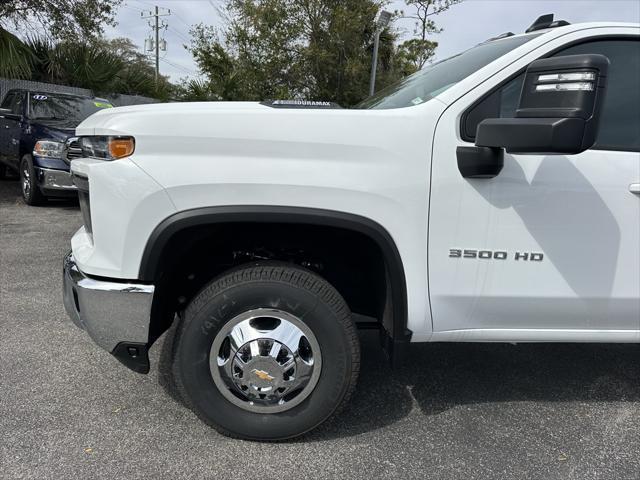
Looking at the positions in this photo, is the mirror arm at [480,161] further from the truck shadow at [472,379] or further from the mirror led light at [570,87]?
the truck shadow at [472,379]

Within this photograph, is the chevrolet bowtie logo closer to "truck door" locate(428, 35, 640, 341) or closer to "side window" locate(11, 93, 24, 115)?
"truck door" locate(428, 35, 640, 341)

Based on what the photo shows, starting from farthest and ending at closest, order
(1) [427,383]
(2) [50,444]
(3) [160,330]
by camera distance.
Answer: (1) [427,383] → (3) [160,330] → (2) [50,444]

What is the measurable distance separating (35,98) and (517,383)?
8364 mm

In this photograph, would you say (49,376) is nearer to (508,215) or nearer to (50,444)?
(50,444)

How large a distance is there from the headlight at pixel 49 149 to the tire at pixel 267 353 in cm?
617

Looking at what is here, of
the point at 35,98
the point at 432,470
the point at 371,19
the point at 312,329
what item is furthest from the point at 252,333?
the point at 371,19

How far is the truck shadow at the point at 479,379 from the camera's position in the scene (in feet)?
8.78

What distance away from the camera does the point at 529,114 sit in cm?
181

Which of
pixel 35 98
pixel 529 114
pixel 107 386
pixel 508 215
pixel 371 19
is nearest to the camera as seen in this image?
pixel 529 114

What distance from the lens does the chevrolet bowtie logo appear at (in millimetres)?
2221

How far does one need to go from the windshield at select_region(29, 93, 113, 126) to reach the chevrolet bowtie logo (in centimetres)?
697

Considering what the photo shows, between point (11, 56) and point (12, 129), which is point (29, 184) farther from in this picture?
point (11, 56)

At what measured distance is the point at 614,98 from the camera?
2.29 m

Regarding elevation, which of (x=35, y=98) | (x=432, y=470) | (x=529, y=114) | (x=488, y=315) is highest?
(x=35, y=98)
